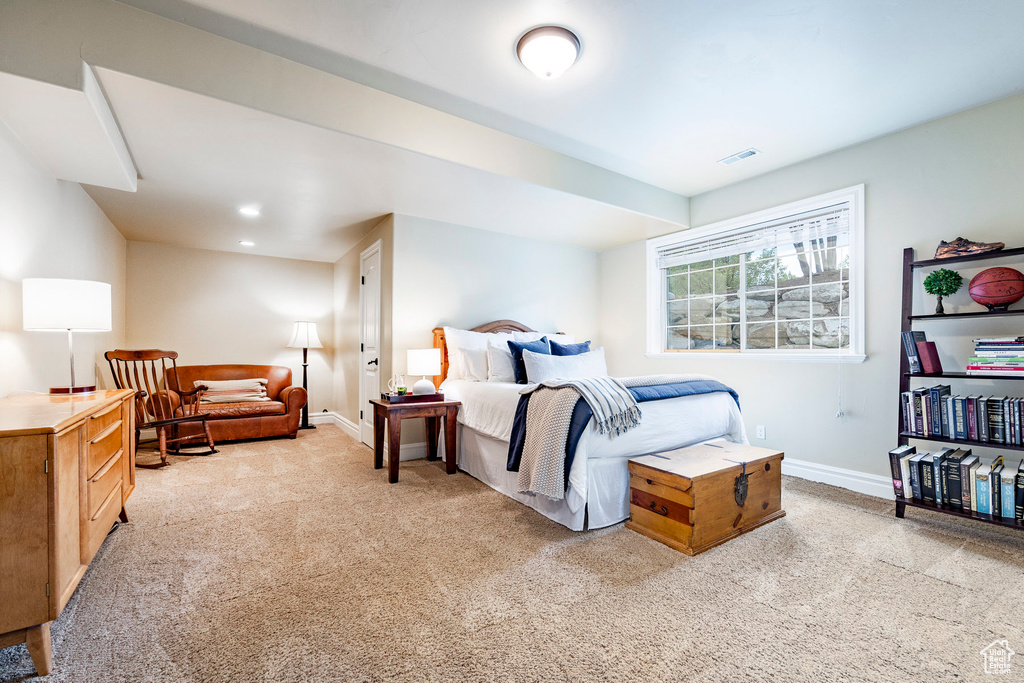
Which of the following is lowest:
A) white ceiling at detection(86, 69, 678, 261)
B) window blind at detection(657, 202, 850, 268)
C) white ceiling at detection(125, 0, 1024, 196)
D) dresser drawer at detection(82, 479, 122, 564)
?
dresser drawer at detection(82, 479, 122, 564)

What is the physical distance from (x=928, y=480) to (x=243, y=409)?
18.8ft

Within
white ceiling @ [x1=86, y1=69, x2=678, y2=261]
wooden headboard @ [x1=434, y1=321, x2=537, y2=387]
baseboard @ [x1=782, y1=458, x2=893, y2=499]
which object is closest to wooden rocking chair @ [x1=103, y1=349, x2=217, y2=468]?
white ceiling @ [x1=86, y1=69, x2=678, y2=261]

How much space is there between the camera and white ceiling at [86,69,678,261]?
2426 millimetres

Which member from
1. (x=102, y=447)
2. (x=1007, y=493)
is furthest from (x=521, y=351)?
(x=1007, y=493)

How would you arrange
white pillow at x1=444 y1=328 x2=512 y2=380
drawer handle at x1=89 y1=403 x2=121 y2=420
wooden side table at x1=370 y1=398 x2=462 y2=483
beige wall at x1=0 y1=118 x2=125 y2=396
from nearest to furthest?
drawer handle at x1=89 y1=403 x2=121 y2=420 < beige wall at x1=0 y1=118 x2=125 y2=396 < wooden side table at x1=370 y1=398 x2=462 y2=483 < white pillow at x1=444 y1=328 x2=512 y2=380

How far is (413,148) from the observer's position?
275 centimetres

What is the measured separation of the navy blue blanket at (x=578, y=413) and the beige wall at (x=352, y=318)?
1.81 metres

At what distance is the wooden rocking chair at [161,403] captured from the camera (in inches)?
154

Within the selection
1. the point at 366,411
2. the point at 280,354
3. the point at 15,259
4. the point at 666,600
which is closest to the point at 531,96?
the point at 666,600

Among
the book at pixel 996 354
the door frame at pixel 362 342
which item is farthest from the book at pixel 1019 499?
the door frame at pixel 362 342

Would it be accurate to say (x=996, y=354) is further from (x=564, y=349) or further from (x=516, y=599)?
(x=516, y=599)

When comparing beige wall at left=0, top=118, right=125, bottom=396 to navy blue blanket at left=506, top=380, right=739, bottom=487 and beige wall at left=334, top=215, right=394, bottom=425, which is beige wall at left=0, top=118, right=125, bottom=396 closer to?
beige wall at left=334, top=215, right=394, bottom=425

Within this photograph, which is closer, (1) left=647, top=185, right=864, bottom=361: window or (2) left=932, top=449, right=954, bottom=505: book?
(2) left=932, top=449, right=954, bottom=505: book

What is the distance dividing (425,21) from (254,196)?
2.27 m
